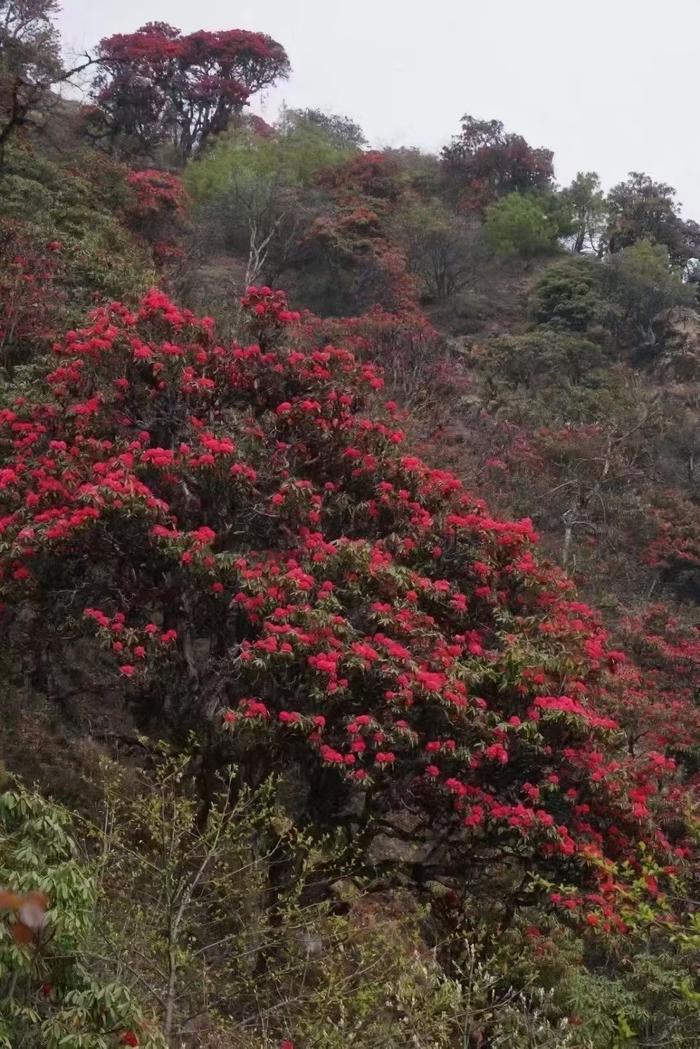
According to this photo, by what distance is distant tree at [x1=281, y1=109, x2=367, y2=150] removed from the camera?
3209cm

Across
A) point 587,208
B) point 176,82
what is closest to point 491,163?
point 587,208

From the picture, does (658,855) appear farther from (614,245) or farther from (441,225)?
(614,245)

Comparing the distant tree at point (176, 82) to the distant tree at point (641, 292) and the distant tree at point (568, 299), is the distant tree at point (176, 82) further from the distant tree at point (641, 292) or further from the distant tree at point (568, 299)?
the distant tree at point (641, 292)

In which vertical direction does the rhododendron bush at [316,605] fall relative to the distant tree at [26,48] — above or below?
below

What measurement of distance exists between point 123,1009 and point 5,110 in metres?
17.2


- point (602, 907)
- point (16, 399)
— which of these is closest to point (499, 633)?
point (602, 907)

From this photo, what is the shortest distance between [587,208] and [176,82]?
13518mm

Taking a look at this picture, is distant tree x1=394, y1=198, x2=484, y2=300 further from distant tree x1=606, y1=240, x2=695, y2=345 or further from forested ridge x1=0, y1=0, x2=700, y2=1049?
forested ridge x1=0, y1=0, x2=700, y2=1049

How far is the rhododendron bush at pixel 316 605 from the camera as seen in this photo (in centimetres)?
675

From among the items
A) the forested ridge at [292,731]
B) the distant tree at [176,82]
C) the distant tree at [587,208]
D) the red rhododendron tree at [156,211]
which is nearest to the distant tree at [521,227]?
the distant tree at [587,208]

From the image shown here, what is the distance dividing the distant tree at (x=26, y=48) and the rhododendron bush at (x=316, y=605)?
11.6m

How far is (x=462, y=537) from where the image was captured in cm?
821

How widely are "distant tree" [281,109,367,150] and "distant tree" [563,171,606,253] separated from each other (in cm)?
811

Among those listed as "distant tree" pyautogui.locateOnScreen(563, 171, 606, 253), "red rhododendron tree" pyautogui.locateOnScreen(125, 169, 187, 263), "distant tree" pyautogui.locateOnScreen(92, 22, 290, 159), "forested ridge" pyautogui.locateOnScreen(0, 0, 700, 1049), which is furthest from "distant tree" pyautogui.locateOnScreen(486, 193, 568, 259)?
"forested ridge" pyautogui.locateOnScreen(0, 0, 700, 1049)
